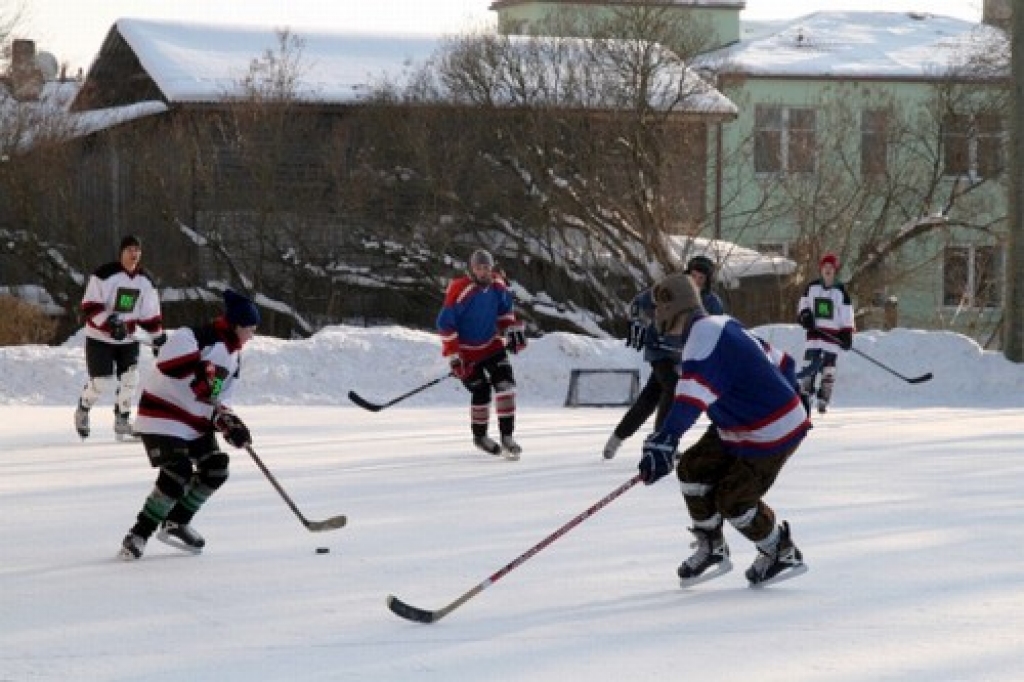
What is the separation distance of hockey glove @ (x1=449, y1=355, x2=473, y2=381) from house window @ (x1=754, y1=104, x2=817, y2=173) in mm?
16989

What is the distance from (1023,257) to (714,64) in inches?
318

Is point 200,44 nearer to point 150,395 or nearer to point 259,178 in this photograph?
point 259,178

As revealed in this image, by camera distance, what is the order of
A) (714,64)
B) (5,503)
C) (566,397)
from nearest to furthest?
(5,503), (566,397), (714,64)

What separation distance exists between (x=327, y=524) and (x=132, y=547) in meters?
0.90

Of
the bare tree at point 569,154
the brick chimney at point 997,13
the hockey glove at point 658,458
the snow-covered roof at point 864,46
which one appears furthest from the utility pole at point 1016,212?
the hockey glove at point 658,458

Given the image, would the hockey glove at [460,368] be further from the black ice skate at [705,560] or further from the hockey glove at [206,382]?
the black ice skate at [705,560]

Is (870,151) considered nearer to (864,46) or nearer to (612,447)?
(864,46)

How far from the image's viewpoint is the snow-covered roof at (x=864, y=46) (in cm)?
3616

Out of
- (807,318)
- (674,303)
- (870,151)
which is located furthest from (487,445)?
(870,151)

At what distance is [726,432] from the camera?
6.84 metres

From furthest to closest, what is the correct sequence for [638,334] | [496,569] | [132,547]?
1. [638,334]
2. [132,547]
3. [496,569]

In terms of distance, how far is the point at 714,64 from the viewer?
89.7ft

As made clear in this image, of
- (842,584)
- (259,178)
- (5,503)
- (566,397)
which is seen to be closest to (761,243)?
(259,178)

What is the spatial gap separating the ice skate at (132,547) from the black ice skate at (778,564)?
2.21 metres
